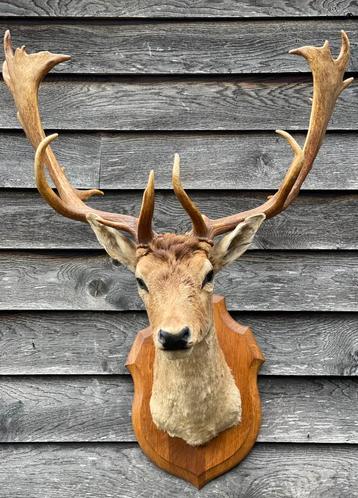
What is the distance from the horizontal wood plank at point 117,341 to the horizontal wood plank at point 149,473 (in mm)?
280

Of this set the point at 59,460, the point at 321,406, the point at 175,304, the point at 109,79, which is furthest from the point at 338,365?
the point at 109,79

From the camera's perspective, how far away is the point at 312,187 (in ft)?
9.48

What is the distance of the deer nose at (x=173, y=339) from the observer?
211 cm

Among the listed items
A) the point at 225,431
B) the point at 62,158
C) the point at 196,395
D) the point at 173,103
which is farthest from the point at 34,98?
the point at 225,431

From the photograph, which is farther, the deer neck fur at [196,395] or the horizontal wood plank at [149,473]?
the horizontal wood plank at [149,473]

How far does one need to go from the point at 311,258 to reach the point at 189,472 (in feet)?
2.87

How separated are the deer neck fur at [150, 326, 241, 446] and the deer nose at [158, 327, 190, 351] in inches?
7.4

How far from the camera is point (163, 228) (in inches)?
114

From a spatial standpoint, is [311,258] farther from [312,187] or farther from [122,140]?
[122,140]

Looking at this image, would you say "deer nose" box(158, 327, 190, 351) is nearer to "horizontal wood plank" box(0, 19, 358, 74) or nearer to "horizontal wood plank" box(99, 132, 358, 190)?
"horizontal wood plank" box(99, 132, 358, 190)

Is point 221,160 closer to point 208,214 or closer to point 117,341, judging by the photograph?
point 208,214

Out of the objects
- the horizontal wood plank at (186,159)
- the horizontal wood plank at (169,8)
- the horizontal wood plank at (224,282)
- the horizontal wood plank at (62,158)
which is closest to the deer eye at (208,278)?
the horizontal wood plank at (224,282)

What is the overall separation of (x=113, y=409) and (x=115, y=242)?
74cm

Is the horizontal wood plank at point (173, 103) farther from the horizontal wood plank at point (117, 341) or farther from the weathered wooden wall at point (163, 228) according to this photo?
the horizontal wood plank at point (117, 341)
